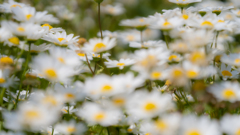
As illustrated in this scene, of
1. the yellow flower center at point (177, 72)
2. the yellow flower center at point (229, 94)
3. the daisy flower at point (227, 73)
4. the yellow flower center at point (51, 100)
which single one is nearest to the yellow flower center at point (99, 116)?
the yellow flower center at point (51, 100)

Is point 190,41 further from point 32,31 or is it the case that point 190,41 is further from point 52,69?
point 32,31

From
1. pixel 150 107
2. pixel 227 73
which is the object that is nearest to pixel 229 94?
pixel 150 107

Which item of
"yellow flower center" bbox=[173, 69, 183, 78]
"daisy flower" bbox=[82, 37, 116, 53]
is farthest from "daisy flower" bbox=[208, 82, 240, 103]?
"daisy flower" bbox=[82, 37, 116, 53]

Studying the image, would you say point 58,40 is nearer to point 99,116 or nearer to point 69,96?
point 69,96

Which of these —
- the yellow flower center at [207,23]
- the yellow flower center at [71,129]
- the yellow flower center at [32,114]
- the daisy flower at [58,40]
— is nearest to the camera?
the yellow flower center at [32,114]

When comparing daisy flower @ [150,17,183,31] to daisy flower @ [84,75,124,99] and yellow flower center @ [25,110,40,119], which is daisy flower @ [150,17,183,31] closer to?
daisy flower @ [84,75,124,99]

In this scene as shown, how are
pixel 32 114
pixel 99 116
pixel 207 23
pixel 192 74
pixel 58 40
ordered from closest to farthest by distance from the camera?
pixel 32 114 < pixel 99 116 < pixel 192 74 < pixel 207 23 < pixel 58 40

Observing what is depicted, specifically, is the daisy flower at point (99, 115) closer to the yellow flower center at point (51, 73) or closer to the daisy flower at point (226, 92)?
the yellow flower center at point (51, 73)

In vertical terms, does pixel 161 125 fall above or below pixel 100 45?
below
